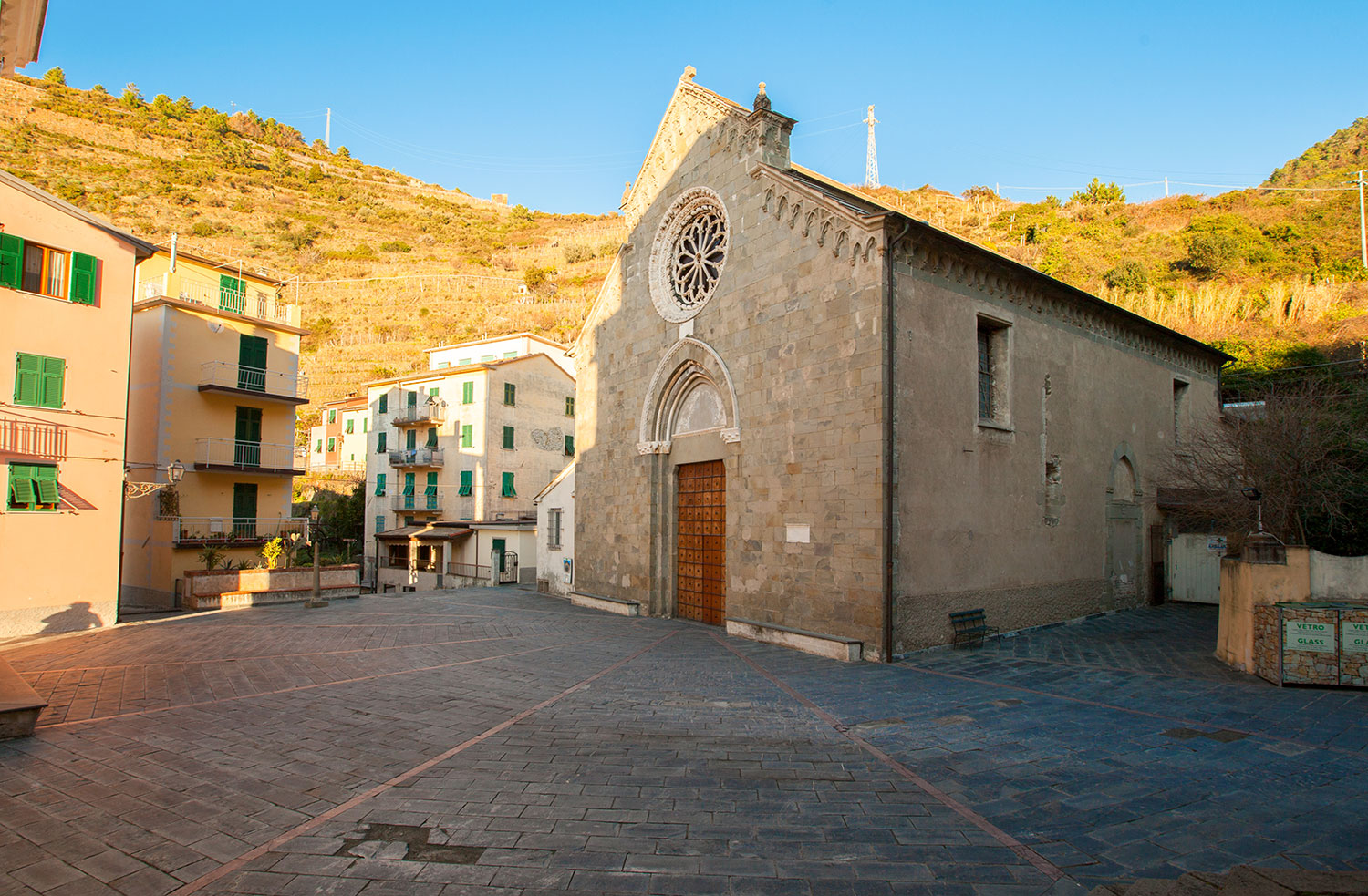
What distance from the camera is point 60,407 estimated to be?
14.8 meters

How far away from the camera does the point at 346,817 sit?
5.10m

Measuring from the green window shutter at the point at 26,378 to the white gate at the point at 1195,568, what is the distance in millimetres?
27701

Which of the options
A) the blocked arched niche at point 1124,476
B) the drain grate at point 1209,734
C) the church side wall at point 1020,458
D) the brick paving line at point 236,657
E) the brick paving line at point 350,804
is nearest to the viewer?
the brick paving line at point 350,804

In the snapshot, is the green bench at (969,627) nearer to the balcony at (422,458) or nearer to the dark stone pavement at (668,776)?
the dark stone pavement at (668,776)

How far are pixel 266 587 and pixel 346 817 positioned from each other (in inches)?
753

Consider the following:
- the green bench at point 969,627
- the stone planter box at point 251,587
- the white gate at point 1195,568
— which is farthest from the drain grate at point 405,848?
the white gate at point 1195,568

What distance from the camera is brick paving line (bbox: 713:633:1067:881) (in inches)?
174

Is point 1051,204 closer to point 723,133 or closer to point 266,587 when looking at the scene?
point 723,133

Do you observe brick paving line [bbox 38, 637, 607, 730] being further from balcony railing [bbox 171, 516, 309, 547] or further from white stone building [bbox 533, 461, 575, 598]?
balcony railing [bbox 171, 516, 309, 547]

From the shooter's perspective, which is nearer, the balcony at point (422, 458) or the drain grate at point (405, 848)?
the drain grate at point (405, 848)

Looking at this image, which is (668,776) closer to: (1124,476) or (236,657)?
(236,657)

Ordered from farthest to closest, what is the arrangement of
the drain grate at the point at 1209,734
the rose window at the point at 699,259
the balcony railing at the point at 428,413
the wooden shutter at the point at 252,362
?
1. the balcony railing at the point at 428,413
2. the wooden shutter at the point at 252,362
3. the rose window at the point at 699,259
4. the drain grate at the point at 1209,734

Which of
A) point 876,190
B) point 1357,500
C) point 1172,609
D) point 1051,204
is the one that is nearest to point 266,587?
point 1172,609

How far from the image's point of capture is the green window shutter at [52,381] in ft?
47.8
